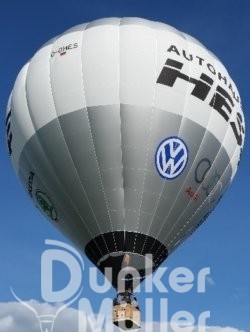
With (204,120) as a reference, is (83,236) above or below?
below

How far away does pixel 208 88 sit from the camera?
989 inches

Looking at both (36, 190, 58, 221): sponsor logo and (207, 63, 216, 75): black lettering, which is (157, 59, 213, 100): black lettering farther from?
(36, 190, 58, 221): sponsor logo

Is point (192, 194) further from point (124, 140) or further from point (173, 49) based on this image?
point (173, 49)

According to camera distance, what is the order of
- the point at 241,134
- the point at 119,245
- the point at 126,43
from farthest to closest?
1. the point at 241,134
2. the point at 126,43
3. the point at 119,245

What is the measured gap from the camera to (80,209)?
24078 millimetres

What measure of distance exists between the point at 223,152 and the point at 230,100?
1.99 m

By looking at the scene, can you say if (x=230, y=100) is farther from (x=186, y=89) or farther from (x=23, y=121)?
(x=23, y=121)

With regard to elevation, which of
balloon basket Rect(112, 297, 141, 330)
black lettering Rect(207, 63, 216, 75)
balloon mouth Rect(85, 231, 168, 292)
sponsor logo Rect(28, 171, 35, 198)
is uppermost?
black lettering Rect(207, 63, 216, 75)

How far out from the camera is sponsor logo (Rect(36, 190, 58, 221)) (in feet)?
82.9

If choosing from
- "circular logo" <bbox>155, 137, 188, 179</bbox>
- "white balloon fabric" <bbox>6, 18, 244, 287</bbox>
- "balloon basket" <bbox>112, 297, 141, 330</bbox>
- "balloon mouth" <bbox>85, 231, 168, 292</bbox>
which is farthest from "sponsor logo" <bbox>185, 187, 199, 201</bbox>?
"balloon basket" <bbox>112, 297, 141, 330</bbox>

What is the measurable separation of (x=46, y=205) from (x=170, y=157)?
489 cm

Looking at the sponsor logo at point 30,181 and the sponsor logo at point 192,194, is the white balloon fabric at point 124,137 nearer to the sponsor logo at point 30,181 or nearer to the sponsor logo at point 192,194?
the sponsor logo at point 192,194

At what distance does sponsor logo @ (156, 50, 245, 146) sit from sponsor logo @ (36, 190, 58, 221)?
5.67 meters

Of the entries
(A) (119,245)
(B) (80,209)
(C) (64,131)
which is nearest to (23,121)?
(C) (64,131)
